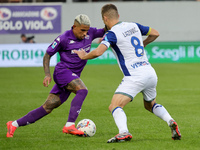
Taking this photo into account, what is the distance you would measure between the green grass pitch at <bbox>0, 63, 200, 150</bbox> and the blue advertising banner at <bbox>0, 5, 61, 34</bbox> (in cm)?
1161

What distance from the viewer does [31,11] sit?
102 feet

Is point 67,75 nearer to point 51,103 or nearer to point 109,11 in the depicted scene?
point 51,103

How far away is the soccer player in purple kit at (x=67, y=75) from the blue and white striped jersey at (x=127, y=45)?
3.21 feet

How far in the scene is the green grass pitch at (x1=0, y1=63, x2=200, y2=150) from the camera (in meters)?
6.68

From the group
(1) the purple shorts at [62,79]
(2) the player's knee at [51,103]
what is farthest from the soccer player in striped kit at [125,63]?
(2) the player's knee at [51,103]

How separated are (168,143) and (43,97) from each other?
711 cm

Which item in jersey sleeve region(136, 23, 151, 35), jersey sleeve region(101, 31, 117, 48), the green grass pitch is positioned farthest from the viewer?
jersey sleeve region(136, 23, 151, 35)

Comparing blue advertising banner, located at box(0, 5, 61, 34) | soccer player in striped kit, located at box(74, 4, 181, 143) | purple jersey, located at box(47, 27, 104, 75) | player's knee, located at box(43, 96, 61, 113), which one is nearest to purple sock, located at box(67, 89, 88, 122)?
player's knee, located at box(43, 96, 61, 113)

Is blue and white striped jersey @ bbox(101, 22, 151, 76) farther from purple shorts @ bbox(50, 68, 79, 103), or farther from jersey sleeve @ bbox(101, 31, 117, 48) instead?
purple shorts @ bbox(50, 68, 79, 103)


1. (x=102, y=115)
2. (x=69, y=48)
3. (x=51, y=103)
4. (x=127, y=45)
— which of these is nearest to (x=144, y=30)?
(x=127, y=45)

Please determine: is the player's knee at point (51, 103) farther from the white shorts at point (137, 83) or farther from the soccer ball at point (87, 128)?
the white shorts at point (137, 83)

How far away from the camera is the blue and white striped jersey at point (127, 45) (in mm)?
6562

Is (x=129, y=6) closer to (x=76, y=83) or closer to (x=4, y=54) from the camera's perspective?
(x=4, y=54)

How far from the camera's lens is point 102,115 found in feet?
32.5
